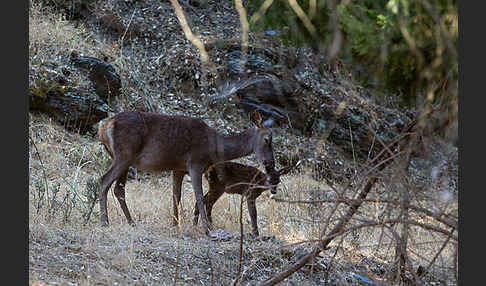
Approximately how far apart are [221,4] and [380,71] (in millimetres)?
13227

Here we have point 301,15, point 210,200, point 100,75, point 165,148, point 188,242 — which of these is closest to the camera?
point 301,15

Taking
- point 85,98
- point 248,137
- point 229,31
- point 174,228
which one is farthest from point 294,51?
point 174,228

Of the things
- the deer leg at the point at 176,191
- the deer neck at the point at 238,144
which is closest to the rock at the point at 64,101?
the deer leg at the point at 176,191

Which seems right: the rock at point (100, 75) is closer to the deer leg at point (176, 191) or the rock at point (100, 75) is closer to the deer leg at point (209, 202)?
the deer leg at point (176, 191)

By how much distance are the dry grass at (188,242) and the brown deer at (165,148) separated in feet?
1.51

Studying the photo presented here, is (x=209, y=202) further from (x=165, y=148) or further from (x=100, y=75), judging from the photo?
(x=100, y=75)

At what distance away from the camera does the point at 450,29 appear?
544 cm

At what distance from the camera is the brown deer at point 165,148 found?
887 centimetres

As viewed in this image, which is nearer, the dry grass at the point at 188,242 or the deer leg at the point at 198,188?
the dry grass at the point at 188,242

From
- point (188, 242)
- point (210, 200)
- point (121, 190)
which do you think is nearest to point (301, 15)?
point (188, 242)

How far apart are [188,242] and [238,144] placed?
232 centimetres

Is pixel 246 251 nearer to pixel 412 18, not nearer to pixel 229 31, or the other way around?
pixel 412 18

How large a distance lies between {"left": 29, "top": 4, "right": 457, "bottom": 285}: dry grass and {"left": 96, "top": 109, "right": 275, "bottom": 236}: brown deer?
18.1 inches

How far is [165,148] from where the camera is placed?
910 centimetres
